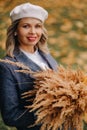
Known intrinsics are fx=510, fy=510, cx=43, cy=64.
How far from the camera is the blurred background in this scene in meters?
4.61

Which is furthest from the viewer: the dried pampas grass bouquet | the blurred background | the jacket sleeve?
the blurred background

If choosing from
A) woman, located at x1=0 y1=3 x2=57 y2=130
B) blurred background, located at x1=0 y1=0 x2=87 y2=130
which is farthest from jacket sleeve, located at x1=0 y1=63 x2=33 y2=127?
blurred background, located at x1=0 y1=0 x2=87 y2=130

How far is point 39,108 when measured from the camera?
2.30 metres

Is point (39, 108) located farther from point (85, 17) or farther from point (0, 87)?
point (85, 17)

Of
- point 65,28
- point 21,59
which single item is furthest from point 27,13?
point 65,28

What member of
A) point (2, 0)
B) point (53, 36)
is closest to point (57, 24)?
point (53, 36)

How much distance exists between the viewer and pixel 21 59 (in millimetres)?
2496

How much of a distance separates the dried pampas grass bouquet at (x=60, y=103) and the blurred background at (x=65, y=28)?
210 cm

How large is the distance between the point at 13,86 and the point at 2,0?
129 inches

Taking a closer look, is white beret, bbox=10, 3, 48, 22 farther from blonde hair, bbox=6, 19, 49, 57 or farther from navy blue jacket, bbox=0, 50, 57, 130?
navy blue jacket, bbox=0, 50, 57, 130

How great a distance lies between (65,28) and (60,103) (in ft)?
9.21

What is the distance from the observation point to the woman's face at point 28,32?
98.7 inches

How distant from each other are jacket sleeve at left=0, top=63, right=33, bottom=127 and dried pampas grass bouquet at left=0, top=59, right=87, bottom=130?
80mm

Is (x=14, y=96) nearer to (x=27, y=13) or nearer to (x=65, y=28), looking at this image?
(x=27, y=13)
